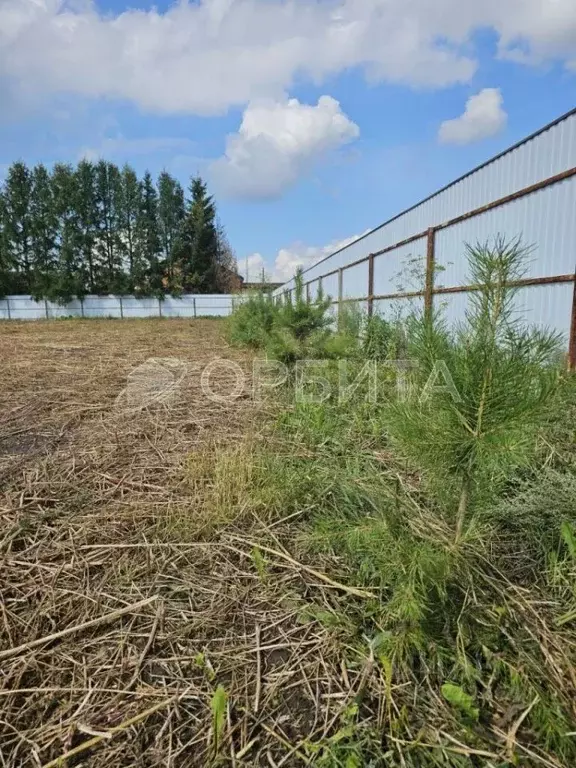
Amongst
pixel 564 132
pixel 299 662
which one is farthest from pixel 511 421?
pixel 564 132

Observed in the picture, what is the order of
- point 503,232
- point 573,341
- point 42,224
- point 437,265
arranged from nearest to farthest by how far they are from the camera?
point 573,341
point 503,232
point 437,265
point 42,224

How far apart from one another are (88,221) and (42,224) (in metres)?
2.54

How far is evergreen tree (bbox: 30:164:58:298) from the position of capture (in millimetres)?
26031

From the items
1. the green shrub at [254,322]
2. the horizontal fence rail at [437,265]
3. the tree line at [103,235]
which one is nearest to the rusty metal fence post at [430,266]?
the horizontal fence rail at [437,265]

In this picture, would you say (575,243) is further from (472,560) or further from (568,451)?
(472,560)

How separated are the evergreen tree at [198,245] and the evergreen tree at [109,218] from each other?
397 centimetres

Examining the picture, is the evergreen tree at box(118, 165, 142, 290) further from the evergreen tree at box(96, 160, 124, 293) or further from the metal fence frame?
the metal fence frame

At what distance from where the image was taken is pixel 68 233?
26406 millimetres

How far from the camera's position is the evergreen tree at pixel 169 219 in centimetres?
2884

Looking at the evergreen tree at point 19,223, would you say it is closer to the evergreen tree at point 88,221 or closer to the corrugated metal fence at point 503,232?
the evergreen tree at point 88,221

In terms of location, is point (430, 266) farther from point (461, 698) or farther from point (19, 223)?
point (19, 223)

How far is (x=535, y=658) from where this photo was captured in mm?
1108

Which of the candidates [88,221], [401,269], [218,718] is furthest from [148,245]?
[218,718]

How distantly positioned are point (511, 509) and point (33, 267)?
30.0 m
